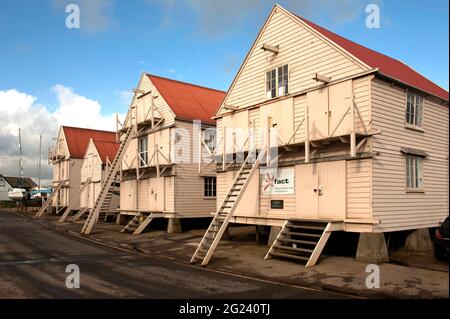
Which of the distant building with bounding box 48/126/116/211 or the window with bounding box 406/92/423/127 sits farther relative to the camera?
the distant building with bounding box 48/126/116/211

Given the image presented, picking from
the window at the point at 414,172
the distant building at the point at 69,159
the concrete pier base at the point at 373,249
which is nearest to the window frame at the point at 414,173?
→ the window at the point at 414,172

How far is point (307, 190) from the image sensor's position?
49.9 ft

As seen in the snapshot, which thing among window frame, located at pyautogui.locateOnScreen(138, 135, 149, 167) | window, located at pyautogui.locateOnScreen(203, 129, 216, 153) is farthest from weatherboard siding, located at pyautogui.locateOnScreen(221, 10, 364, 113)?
window frame, located at pyautogui.locateOnScreen(138, 135, 149, 167)

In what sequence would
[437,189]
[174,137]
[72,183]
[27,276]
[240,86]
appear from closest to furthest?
[27,276] → [437,189] → [240,86] → [174,137] → [72,183]

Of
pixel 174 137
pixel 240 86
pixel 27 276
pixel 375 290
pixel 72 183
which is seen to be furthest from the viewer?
pixel 72 183

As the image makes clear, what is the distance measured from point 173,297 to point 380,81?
963 cm

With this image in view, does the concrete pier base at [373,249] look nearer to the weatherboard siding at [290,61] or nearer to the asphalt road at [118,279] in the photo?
the asphalt road at [118,279]

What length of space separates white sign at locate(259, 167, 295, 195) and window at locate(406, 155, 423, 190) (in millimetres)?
4084

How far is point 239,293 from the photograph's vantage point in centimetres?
973

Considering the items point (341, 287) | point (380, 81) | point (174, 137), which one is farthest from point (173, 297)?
point (174, 137)

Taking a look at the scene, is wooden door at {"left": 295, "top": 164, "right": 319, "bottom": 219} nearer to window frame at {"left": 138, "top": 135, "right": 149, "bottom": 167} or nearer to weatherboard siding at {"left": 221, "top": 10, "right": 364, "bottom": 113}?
weatherboard siding at {"left": 221, "top": 10, "right": 364, "bottom": 113}

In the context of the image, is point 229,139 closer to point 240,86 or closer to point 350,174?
point 240,86

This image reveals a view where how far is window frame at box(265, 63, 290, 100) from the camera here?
16672 mm

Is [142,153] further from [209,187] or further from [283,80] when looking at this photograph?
[283,80]
